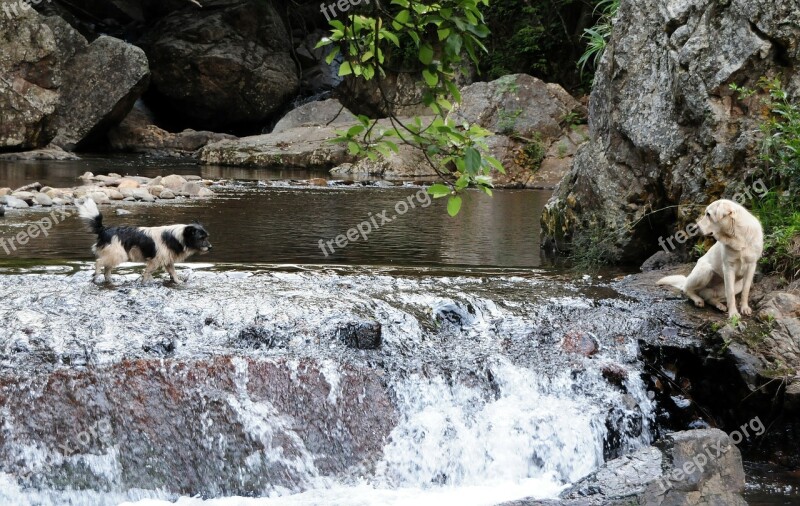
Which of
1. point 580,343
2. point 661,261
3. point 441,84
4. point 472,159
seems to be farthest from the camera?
point 661,261

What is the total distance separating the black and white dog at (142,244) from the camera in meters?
6.58

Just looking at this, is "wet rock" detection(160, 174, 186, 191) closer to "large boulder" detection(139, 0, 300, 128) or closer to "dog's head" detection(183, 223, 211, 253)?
"dog's head" detection(183, 223, 211, 253)

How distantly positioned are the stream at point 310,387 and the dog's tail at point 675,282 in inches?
14.7

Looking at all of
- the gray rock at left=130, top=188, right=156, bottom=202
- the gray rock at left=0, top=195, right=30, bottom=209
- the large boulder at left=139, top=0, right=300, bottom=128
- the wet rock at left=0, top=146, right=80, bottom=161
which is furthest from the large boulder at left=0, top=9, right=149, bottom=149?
the gray rock at left=0, top=195, right=30, bottom=209

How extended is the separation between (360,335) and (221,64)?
2265cm

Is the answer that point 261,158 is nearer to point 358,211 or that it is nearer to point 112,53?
point 112,53

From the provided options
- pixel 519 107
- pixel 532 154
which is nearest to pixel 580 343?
pixel 532 154

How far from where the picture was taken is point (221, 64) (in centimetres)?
2691

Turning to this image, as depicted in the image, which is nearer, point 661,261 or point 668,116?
point 668,116

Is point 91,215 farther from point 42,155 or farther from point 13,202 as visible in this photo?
point 42,155

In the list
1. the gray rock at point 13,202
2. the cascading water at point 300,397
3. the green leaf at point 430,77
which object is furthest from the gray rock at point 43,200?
the green leaf at point 430,77

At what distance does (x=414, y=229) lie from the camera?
36.6 ft

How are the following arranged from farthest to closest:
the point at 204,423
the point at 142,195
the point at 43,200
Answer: the point at 142,195
the point at 43,200
the point at 204,423

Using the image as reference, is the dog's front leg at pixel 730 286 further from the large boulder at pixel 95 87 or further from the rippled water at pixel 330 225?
the large boulder at pixel 95 87
